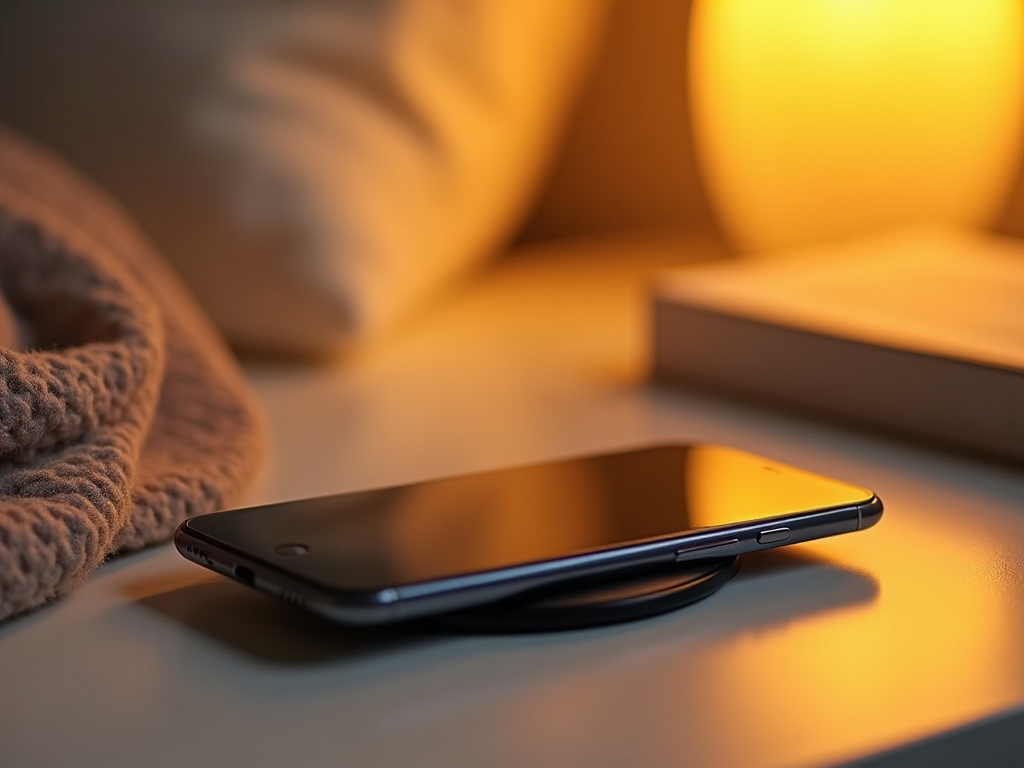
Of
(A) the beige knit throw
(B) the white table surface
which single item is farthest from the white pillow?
(B) the white table surface

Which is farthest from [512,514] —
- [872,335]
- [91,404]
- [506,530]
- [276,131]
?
[276,131]

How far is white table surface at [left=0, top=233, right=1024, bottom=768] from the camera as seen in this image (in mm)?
333

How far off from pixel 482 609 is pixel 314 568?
0.16 feet

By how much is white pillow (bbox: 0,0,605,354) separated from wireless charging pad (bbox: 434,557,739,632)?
1.21 feet

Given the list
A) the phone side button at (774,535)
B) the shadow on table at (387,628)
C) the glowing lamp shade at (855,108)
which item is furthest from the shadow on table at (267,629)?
the glowing lamp shade at (855,108)

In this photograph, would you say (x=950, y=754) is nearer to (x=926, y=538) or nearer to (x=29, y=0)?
(x=926, y=538)

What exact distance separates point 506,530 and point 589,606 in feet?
0.13

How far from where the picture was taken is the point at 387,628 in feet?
1.28

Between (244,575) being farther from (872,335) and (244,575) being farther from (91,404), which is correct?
(872,335)

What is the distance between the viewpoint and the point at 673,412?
0.68 metres

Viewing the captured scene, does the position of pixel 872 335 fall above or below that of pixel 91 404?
above

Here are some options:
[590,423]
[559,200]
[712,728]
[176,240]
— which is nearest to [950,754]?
[712,728]

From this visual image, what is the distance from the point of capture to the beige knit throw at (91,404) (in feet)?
1.32

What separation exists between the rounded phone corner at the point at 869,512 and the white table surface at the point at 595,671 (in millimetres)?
16
